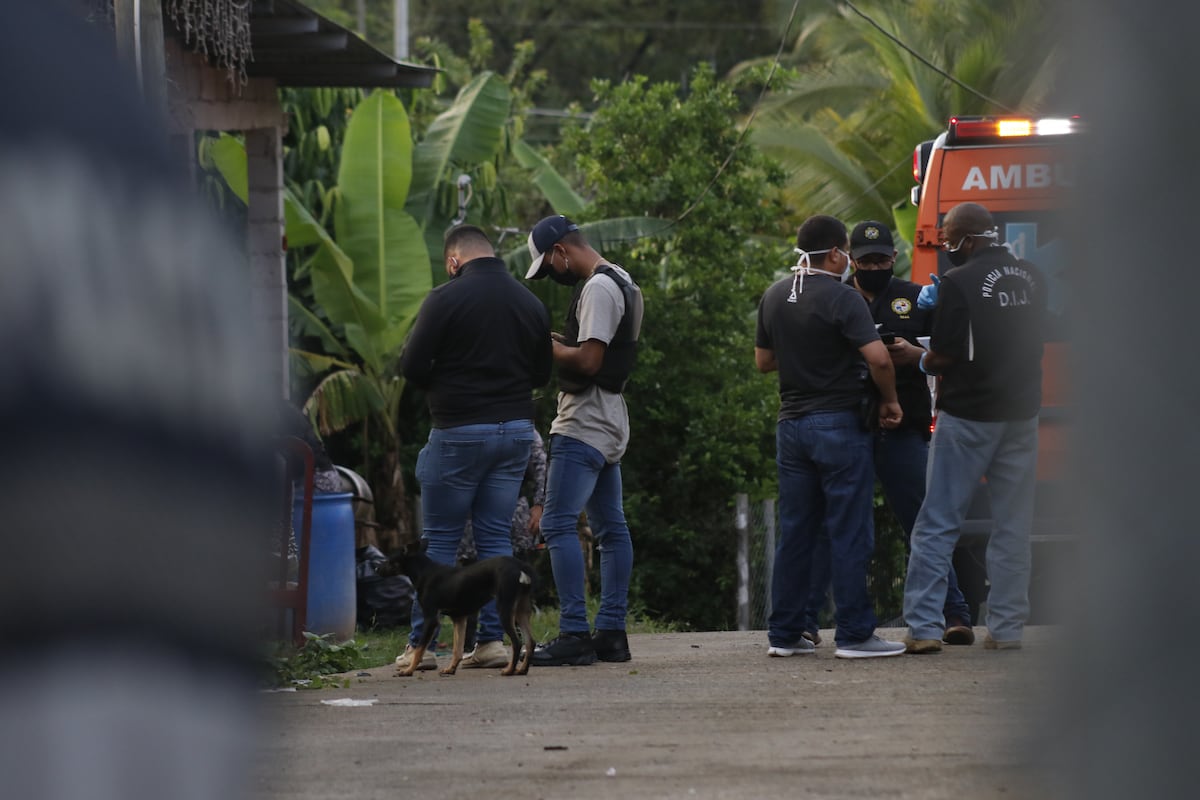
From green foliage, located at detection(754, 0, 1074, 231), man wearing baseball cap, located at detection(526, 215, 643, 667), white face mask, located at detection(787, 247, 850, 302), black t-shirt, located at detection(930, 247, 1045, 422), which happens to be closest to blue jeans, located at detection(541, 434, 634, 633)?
man wearing baseball cap, located at detection(526, 215, 643, 667)

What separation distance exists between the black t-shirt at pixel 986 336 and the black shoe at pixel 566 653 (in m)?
2.10

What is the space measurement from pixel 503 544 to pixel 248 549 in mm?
6710

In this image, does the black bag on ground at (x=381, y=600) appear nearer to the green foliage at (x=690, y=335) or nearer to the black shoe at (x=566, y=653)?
the black shoe at (x=566, y=653)

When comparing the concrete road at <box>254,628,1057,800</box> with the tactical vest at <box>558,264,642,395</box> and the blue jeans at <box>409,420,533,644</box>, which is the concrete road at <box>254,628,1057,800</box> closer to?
the blue jeans at <box>409,420,533,644</box>

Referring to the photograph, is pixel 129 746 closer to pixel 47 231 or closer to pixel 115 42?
pixel 47 231

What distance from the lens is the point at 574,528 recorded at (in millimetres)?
7730

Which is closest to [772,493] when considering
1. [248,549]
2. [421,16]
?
[248,549]

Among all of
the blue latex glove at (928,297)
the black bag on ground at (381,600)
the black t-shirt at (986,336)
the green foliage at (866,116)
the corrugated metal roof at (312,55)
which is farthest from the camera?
the green foliage at (866,116)

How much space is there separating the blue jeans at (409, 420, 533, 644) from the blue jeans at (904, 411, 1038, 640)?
193 centimetres

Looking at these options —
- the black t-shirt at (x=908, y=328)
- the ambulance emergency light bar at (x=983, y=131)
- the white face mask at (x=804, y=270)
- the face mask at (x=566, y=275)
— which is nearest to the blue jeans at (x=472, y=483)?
the face mask at (x=566, y=275)

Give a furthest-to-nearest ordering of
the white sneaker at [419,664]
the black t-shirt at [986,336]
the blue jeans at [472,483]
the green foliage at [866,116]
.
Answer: the green foliage at [866,116] < the white sneaker at [419,664] < the blue jeans at [472,483] < the black t-shirt at [986,336]

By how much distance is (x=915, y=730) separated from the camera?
17.9 feet

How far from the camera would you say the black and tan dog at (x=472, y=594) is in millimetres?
7375

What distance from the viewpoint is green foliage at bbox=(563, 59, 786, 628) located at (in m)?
14.8
